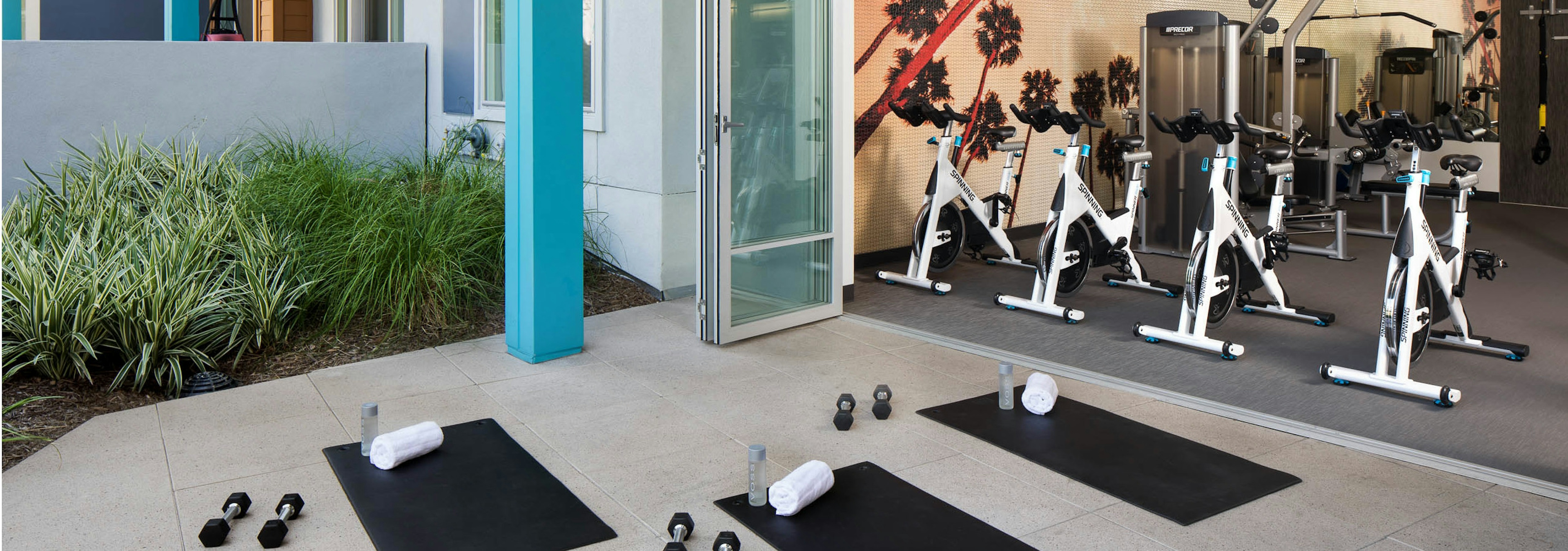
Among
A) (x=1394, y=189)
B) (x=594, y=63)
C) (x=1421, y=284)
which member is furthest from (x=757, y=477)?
(x=1394, y=189)

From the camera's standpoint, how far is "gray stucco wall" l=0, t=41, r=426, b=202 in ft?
19.2

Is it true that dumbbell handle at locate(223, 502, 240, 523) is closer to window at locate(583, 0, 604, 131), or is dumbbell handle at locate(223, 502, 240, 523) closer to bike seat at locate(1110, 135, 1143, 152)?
window at locate(583, 0, 604, 131)

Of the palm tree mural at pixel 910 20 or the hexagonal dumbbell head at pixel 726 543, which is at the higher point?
the palm tree mural at pixel 910 20

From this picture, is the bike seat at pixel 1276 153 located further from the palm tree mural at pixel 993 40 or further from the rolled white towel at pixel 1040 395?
the palm tree mural at pixel 993 40

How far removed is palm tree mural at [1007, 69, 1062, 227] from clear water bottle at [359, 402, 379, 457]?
4.52m

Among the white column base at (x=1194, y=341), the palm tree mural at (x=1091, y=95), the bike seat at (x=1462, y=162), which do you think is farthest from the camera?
the palm tree mural at (x=1091, y=95)

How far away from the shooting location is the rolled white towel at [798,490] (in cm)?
277

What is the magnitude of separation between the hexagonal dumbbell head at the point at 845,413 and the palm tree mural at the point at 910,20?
110 inches

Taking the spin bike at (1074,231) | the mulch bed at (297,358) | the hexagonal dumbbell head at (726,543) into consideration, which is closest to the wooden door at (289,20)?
the mulch bed at (297,358)

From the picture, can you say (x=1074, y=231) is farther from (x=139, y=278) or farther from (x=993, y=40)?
(x=139, y=278)

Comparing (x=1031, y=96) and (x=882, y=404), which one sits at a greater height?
(x=1031, y=96)

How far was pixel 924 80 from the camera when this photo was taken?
632 cm

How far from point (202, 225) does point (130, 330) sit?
74 centimetres

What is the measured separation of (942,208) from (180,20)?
20.0ft
